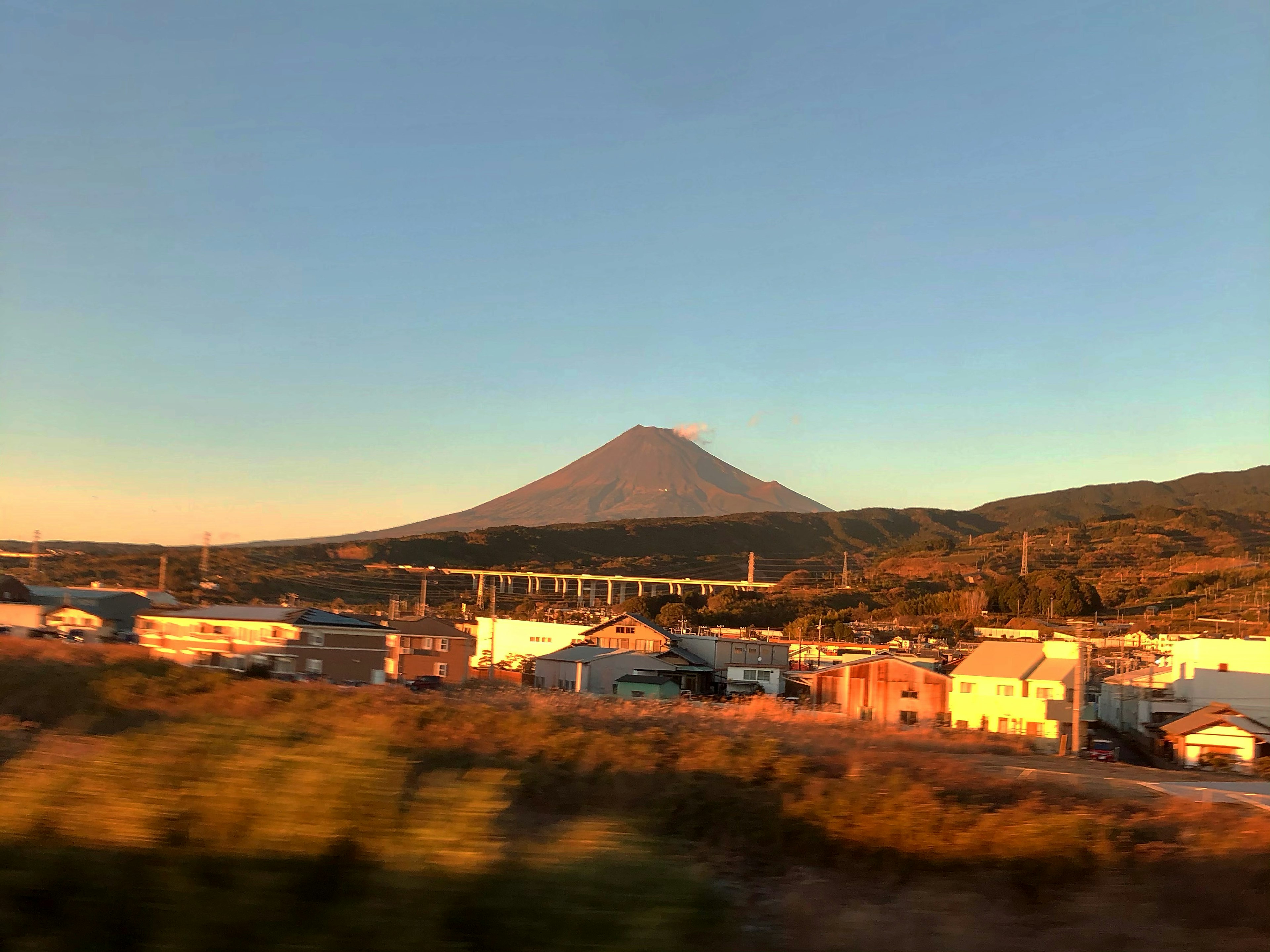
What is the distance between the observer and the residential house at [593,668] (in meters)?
33.2

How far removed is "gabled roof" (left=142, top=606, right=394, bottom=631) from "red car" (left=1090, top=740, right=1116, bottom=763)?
63.5 feet

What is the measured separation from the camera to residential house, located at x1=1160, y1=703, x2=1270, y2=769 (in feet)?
74.5

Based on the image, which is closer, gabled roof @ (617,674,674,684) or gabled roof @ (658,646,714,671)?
gabled roof @ (617,674,674,684)

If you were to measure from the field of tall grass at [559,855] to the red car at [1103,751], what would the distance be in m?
10.4

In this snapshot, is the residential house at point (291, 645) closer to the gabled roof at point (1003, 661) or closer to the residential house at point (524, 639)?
the residential house at point (524, 639)

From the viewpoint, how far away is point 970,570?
77062 mm

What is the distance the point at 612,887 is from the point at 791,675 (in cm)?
3297

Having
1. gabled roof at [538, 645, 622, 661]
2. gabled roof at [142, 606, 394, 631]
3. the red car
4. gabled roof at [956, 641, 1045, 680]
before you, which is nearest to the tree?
gabled roof at [538, 645, 622, 661]

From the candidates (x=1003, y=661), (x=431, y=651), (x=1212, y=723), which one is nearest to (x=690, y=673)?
(x=431, y=651)

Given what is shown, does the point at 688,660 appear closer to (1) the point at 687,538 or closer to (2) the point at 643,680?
(2) the point at 643,680

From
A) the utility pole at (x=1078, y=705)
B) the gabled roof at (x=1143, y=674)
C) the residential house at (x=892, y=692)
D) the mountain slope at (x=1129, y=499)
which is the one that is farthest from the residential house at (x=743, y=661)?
the mountain slope at (x=1129, y=499)

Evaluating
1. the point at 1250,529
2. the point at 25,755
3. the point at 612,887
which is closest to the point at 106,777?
the point at 25,755

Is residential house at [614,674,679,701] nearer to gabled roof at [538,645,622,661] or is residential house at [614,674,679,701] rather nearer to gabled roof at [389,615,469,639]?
gabled roof at [538,645,622,661]

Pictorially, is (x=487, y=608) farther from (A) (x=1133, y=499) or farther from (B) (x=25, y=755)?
(A) (x=1133, y=499)
